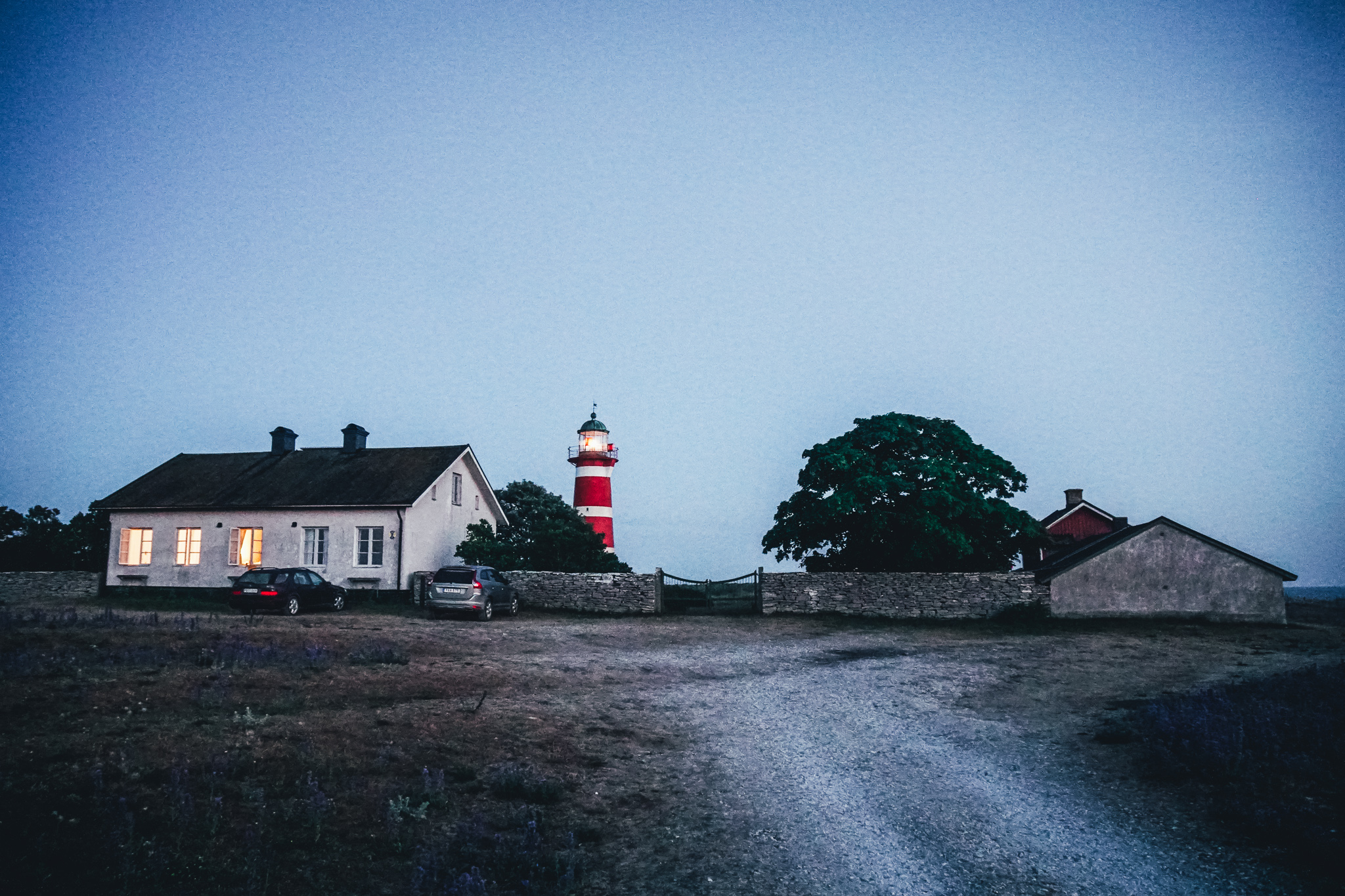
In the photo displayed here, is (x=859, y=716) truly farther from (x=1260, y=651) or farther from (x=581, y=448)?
(x=581, y=448)

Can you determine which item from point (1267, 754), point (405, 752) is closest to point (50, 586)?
point (405, 752)

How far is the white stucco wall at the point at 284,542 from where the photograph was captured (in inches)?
1125

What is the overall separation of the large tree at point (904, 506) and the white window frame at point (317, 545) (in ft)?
58.7

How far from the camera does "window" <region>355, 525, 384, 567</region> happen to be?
2873 cm

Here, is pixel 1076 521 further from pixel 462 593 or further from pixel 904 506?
pixel 462 593

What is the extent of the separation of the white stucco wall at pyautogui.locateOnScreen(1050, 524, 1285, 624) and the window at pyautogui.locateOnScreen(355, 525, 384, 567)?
2535 centimetres

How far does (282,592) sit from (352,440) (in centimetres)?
1278

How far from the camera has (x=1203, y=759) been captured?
8492 millimetres

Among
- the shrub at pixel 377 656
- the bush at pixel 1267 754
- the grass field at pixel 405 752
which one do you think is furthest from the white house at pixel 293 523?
the bush at pixel 1267 754

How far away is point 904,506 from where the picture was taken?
2692 centimetres

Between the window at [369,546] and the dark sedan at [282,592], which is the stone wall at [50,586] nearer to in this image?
the window at [369,546]

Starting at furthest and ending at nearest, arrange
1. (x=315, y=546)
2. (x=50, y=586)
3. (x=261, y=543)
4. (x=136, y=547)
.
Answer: (x=136, y=547), (x=261, y=543), (x=315, y=546), (x=50, y=586)

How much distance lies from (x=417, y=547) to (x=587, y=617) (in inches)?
335

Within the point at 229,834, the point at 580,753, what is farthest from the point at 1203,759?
the point at 229,834
